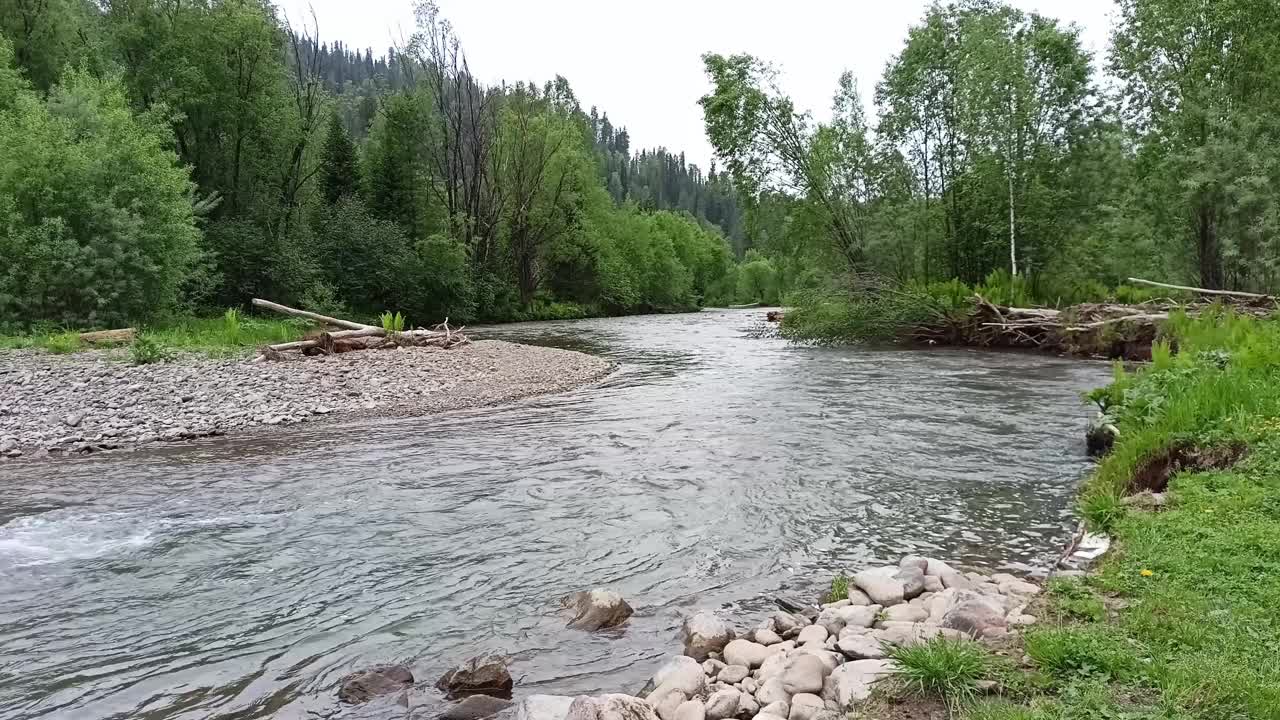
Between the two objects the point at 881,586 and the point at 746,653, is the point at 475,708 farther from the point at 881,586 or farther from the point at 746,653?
the point at 881,586

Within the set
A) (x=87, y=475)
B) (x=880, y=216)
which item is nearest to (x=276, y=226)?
(x=880, y=216)

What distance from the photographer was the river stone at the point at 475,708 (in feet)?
12.2

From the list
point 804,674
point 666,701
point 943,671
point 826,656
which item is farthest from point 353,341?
point 943,671

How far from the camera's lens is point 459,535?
657 centimetres

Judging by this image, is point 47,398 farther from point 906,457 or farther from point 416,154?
point 416,154

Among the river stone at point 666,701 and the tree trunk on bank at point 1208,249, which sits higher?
the tree trunk on bank at point 1208,249

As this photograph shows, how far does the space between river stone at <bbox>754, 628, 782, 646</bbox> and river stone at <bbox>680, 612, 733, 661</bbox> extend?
0.16 m

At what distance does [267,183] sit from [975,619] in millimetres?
39643

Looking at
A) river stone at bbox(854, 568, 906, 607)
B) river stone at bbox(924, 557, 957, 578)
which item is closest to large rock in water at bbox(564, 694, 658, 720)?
river stone at bbox(854, 568, 906, 607)

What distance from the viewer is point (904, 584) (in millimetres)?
4797

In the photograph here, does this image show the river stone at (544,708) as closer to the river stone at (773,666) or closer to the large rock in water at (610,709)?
the large rock in water at (610,709)

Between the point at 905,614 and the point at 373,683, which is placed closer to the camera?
the point at 373,683

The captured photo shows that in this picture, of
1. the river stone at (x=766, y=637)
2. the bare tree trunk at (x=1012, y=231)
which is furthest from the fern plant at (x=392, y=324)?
the bare tree trunk at (x=1012, y=231)

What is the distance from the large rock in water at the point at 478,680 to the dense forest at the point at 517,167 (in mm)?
21201
